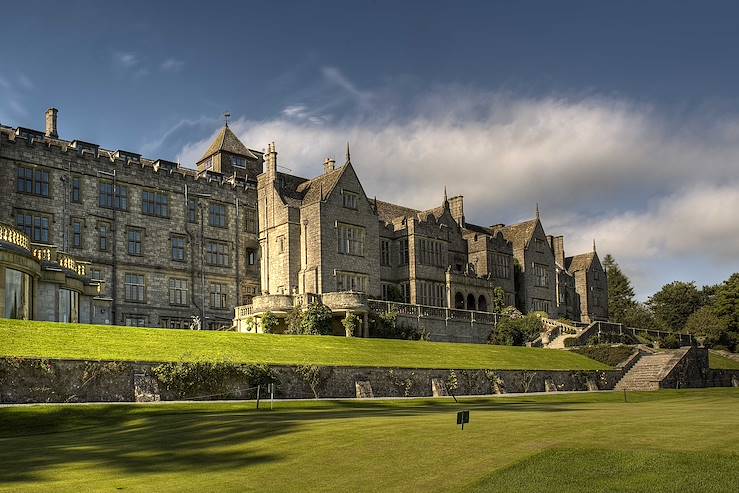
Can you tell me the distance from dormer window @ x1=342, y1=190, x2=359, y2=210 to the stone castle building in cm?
12

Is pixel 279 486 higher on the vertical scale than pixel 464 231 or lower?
lower

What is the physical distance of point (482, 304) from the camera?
216 ft

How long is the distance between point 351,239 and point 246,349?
2254 cm

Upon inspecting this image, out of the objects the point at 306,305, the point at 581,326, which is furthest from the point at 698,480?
the point at 581,326

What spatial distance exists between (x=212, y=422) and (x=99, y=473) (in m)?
6.27

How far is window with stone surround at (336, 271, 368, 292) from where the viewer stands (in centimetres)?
5577

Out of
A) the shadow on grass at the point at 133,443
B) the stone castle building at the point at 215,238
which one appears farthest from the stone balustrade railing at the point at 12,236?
the shadow on grass at the point at 133,443

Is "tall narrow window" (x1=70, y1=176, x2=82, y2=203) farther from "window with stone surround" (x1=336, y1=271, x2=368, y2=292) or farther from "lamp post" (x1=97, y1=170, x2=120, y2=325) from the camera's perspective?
"window with stone surround" (x1=336, y1=271, x2=368, y2=292)

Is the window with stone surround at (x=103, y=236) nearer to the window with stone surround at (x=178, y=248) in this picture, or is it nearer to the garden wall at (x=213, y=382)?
the window with stone surround at (x=178, y=248)

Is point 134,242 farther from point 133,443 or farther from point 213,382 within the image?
point 133,443

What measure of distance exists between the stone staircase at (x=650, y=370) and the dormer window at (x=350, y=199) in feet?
72.1

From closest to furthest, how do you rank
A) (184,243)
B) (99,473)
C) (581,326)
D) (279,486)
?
(279,486), (99,473), (184,243), (581,326)

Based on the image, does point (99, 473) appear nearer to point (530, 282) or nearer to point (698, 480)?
point (698, 480)

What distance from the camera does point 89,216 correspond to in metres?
50.1
